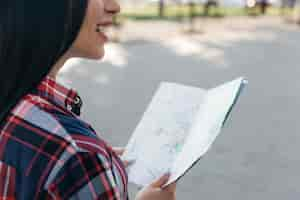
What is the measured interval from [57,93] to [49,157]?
147mm

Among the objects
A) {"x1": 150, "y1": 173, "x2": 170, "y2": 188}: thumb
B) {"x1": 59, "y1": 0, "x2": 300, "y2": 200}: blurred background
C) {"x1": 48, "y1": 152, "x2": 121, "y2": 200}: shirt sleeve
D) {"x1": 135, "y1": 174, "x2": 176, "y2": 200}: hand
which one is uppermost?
{"x1": 48, "y1": 152, "x2": 121, "y2": 200}: shirt sleeve

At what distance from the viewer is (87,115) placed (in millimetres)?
Result: 4074

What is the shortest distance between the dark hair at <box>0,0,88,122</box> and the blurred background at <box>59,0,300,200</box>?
196 cm

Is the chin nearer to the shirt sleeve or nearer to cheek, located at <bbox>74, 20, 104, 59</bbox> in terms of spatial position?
cheek, located at <bbox>74, 20, 104, 59</bbox>

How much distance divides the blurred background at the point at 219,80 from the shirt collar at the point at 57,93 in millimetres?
1777

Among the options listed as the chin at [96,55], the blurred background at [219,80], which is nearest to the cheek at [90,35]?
the chin at [96,55]

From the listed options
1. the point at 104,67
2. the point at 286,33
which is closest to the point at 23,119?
the point at 104,67

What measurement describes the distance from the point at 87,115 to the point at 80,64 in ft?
5.21

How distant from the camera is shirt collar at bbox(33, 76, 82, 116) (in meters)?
0.91

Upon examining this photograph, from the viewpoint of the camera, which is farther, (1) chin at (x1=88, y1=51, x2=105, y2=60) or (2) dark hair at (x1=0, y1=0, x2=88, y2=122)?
(1) chin at (x1=88, y1=51, x2=105, y2=60)

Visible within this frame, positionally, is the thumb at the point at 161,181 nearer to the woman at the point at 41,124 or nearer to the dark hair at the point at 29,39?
the woman at the point at 41,124

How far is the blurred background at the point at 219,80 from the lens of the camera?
10.5 ft

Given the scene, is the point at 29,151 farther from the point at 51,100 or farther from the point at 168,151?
the point at 168,151

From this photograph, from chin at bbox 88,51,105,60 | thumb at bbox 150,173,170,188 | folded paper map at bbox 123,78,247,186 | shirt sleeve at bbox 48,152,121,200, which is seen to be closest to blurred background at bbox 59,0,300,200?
folded paper map at bbox 123,78,247,186
